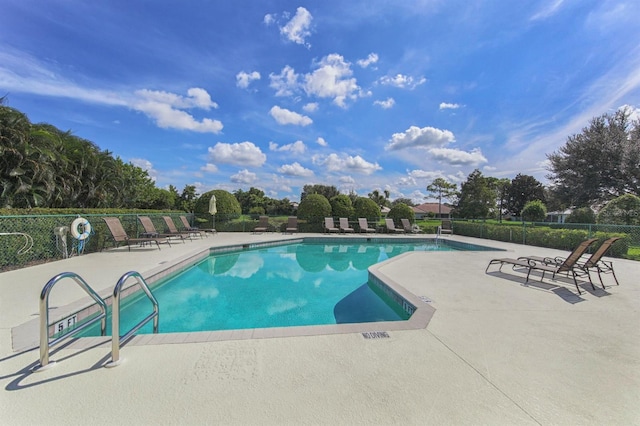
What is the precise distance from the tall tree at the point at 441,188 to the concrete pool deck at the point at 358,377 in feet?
145

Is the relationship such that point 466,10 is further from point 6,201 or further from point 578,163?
point 578,163

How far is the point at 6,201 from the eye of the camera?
389 inches

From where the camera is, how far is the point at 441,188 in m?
45.4

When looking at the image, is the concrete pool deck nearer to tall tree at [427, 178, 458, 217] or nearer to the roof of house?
tall tree at [427, 178, 458, 217]

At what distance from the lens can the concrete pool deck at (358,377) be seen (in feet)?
6.15

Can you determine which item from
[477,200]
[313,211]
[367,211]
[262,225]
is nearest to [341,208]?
[367,211]

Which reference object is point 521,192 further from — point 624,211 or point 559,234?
point 559,234

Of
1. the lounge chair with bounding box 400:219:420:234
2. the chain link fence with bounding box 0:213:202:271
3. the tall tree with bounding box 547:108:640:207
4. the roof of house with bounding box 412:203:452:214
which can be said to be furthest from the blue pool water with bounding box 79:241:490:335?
the roof of house with bounding box 412:203:452:214

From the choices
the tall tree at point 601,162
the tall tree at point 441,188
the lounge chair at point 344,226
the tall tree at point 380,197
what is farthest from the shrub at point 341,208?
the tall tree at point 380,197

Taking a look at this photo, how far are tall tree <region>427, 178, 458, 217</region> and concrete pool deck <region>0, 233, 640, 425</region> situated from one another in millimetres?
44142

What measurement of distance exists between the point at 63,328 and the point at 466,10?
37.7ft

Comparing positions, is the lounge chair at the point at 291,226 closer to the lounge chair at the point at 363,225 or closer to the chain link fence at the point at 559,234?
the lounge chair at the point at 363,225

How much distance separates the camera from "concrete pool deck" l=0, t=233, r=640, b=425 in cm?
187

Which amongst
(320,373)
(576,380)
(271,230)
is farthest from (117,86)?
(576,380)
